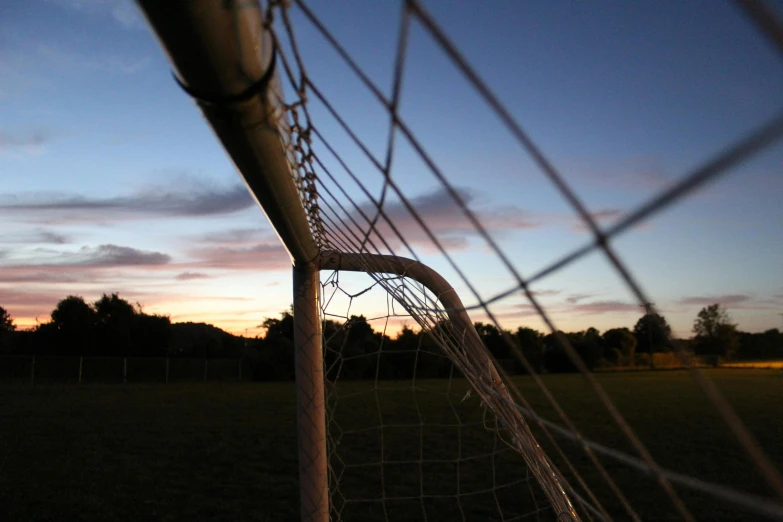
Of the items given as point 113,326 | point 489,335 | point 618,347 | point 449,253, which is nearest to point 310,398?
point 449,253

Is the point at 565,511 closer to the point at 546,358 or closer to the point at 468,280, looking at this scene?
the point at 468,280

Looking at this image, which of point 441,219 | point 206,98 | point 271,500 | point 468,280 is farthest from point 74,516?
point 206,98

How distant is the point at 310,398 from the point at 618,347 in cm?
2800

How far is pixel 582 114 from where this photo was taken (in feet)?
3.95

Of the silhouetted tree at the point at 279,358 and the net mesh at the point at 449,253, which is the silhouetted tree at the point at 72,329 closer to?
the silhouetted tree at the point at 279,358

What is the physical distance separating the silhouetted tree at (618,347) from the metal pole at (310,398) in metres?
25.2

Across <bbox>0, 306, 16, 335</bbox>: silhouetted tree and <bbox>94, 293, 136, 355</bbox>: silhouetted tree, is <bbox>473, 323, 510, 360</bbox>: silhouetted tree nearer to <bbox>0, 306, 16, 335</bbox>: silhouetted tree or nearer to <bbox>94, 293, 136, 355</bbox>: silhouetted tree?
<bbox>94, 293, 136, 355</bbox>: silhouetted tree

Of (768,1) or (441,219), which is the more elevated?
(441,219)

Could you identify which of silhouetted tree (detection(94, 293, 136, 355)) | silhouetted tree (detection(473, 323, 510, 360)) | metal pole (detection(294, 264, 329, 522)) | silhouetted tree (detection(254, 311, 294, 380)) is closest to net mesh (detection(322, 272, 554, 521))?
metal pole (detection(294, 264, 329, 522))

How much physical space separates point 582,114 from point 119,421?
1070cm

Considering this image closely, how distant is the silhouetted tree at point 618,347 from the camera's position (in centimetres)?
2677

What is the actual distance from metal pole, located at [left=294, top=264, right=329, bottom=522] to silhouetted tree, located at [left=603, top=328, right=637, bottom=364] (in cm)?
2525

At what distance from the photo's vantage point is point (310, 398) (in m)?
2.58

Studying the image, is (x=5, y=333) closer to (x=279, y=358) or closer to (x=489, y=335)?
(x=279, y=358)
